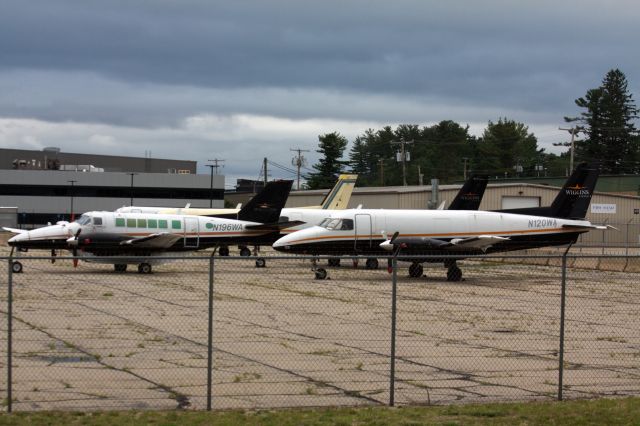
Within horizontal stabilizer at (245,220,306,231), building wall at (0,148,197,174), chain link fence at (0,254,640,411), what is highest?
building wall at (0,148,197,174)

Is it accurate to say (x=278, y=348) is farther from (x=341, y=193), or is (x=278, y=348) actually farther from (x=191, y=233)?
(x=341, y=193)

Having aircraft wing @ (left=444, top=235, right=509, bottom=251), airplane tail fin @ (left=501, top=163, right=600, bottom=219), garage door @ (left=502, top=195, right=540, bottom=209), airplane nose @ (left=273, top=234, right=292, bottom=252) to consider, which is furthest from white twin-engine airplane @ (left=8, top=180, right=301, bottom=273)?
garage door @ (left=502, top=195, right=540, bottom=209)

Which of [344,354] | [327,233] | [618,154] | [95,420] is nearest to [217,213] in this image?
[327,233]

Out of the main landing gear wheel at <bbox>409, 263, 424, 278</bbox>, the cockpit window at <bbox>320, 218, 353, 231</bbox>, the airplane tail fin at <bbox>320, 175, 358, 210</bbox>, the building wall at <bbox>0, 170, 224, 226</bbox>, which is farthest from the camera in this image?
the building wall at <bbox>0, 170, 224, 226</bbox>

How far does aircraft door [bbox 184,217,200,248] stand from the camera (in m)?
39.2

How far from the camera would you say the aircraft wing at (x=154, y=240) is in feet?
123

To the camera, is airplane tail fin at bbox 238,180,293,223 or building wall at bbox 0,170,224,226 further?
building wall at bbox 0,170,224,226

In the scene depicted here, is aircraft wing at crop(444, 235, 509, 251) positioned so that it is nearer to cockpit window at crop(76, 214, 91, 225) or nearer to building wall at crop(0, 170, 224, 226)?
cockpit window at crop(76, 214, 91, 225)

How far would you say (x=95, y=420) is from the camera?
35.4 feet

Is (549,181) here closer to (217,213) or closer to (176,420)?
(217,213)

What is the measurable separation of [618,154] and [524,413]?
13417 cm

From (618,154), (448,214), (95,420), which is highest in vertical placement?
(618,154)

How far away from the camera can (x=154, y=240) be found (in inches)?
1479

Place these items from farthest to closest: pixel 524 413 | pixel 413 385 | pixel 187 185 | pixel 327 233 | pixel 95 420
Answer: pixel 187 185, pixel 327 233, pixel 413 385, pixel 524 413, pixel 95 420
